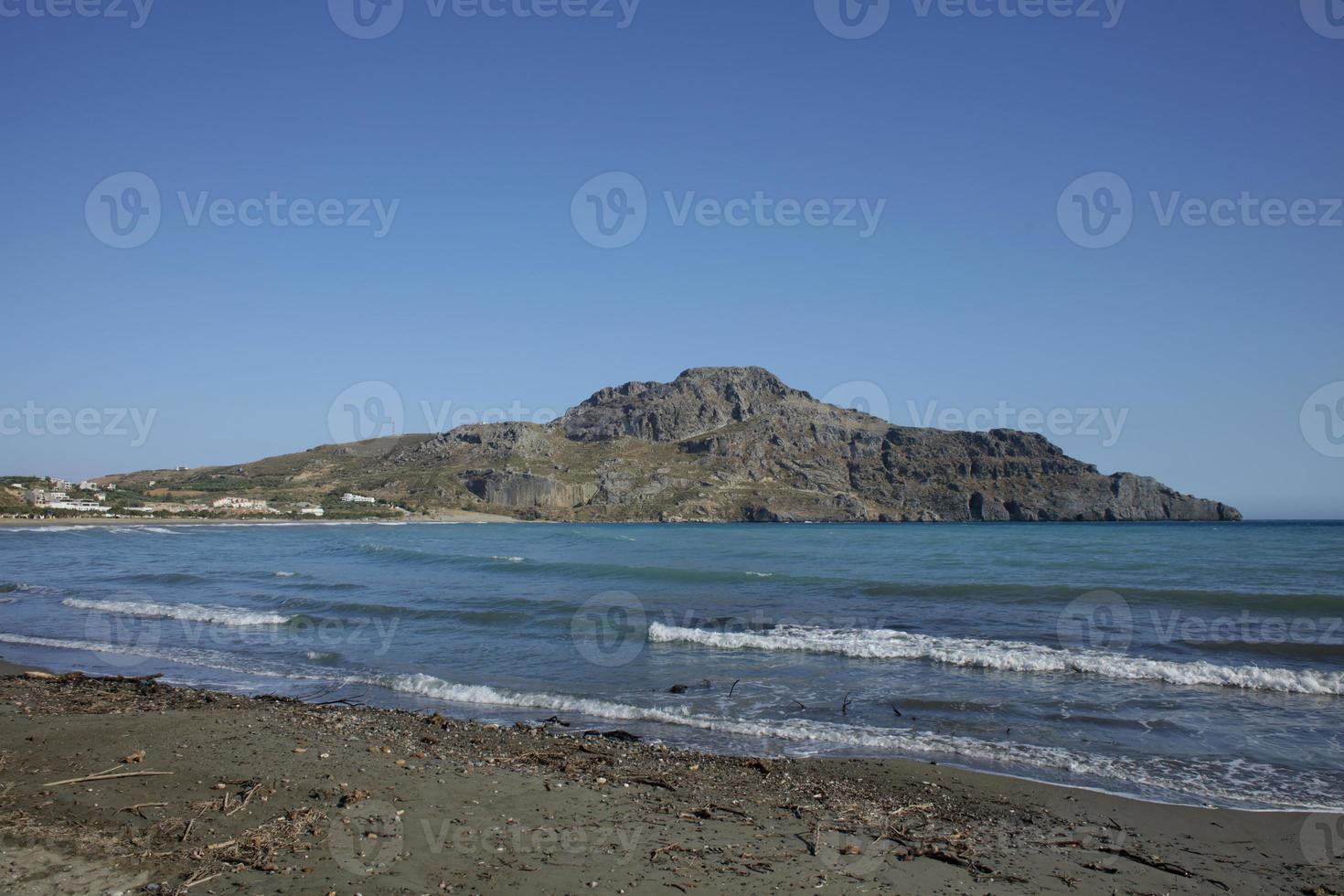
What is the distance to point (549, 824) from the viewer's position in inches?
276

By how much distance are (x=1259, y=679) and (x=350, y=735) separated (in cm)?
1606

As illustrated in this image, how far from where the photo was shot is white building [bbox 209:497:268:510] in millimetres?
117625

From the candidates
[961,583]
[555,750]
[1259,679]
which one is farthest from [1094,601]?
[555,750]

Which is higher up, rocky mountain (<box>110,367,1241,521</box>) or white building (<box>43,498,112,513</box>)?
rocky mountain (<box>110,367,1241,521</box>)

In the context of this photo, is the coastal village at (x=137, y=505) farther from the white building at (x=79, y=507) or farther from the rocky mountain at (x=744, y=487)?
the rocky mountain at (x=744, y=487)

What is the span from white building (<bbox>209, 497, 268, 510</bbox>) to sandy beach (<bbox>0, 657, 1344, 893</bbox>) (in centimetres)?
12240

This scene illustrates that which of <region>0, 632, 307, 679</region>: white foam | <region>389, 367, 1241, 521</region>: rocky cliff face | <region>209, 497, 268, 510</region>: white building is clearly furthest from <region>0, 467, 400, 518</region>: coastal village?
<region>0, 632, 307, 679</region>: white foam

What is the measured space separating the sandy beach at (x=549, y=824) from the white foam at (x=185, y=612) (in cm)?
1218

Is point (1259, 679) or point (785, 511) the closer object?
point (1259, 679)

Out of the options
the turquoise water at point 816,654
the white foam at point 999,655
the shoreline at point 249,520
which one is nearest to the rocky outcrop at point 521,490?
the shoreline at point 249,520

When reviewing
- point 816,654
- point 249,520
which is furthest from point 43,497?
point 816,654

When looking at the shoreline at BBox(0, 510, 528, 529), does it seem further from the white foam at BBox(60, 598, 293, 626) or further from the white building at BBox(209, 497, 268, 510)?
the white foam at BBox(60, 598, 293, 626)

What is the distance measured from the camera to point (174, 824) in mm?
6664

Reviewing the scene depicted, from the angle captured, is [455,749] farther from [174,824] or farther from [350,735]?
[174,824]
